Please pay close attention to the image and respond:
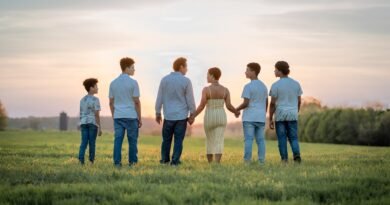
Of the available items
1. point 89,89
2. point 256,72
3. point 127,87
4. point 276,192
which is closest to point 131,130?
point 127,87

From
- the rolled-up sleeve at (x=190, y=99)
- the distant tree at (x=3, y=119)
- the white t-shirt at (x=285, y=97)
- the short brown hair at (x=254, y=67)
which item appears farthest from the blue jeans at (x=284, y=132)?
the distant tree at (x=3, y=119)

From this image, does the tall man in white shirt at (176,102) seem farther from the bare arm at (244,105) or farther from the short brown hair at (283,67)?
the short brown hair at (283,67)

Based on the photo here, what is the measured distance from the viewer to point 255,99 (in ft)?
51.2

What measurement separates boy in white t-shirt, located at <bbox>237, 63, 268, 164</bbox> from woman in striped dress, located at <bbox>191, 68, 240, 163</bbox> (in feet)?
1.02

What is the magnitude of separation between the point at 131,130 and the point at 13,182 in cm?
389

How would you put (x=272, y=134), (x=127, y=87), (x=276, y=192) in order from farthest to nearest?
(x=272, y=134), (x=127, y=87), (x=276, y=192)

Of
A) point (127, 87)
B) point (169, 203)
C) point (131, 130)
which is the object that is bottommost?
point (169, 203)

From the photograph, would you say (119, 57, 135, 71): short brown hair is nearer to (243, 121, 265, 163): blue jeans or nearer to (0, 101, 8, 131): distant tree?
(243, 121, 265, 163): blue jeans

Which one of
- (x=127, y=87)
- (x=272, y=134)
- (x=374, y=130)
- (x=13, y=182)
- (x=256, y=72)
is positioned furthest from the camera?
(x=272, y=134)

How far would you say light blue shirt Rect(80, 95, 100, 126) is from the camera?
1605 cm

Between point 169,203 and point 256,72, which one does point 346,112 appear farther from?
point 169,203

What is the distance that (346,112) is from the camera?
41312 mm

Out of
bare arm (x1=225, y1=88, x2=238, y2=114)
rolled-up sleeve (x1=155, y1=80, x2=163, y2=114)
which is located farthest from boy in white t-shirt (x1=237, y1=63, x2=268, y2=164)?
rolled-up sleeve (x1=155, y1=80, x2=163, y2=114)

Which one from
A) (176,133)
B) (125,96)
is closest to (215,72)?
(176,133)
